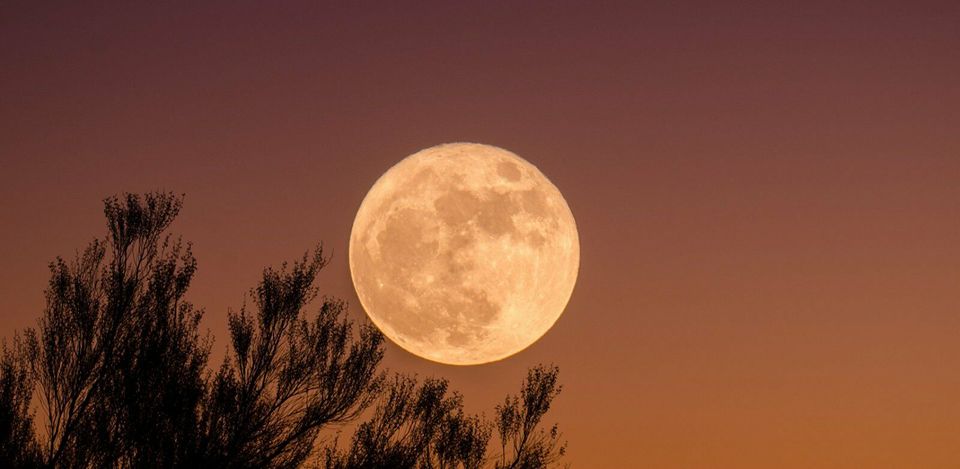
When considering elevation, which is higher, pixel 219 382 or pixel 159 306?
pixel 159 306

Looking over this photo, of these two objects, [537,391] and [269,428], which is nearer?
[269,428]

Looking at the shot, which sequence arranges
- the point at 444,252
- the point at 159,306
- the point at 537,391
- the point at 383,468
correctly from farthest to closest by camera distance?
the point at 537,391, the point at 383,468, the point at 159,306, the point at 444,252

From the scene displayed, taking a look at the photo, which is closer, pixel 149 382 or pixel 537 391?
pixel 149 382

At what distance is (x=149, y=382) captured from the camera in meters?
15.7

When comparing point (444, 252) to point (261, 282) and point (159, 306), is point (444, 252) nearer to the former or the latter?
point (261, 282)

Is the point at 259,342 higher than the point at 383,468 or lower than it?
higher

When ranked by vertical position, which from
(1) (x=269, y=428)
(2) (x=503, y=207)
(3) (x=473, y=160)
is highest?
(3) (x=473, y=160)

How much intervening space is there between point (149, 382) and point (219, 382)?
1.18 m

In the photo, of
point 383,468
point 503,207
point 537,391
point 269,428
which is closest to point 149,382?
point 269,428

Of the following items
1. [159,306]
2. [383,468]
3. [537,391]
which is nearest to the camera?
[159,306]

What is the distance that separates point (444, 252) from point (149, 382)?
5.56 meters

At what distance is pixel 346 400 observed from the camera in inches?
679

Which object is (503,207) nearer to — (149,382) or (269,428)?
(269,428)

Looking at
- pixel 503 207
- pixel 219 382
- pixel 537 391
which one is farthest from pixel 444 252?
pixel 537 391
